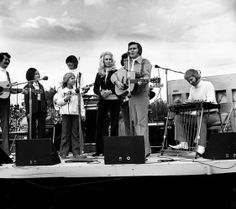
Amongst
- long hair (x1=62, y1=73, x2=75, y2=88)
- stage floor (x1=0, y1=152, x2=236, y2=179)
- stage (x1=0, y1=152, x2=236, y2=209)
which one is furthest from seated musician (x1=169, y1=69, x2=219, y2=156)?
long hair (x1=62, y1=73, x2=75, y2=88)

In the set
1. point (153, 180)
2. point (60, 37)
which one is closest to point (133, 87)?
point (153, 180)

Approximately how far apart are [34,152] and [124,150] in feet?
2.67

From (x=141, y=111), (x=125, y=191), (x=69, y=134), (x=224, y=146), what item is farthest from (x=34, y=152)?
(x=224, y=146)

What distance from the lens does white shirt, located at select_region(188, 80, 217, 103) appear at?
14.8 feet

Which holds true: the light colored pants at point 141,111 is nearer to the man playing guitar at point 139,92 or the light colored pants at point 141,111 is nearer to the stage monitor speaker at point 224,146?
the man playing guitar at point 139,92

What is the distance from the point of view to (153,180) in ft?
12.8

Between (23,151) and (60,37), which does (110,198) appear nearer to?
(23,151)

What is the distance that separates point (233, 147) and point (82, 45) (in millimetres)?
5065

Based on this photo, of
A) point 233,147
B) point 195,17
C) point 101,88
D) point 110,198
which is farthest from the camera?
point 195,17

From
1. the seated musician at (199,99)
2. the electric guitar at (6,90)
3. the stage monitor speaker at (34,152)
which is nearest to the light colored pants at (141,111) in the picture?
the seated musician at (199,99)

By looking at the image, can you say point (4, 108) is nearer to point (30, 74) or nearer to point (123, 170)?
point (30, 74)

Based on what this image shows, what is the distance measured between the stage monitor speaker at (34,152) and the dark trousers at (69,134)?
139 centimetres

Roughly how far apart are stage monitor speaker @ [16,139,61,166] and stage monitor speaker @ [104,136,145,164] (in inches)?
21.1

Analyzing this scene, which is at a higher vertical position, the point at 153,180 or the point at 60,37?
the point at 60,37
